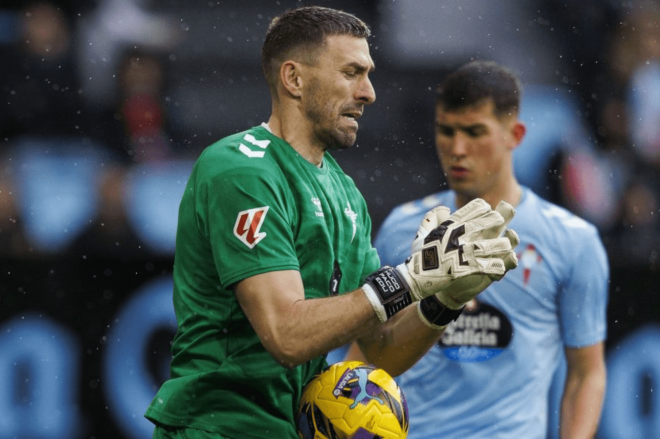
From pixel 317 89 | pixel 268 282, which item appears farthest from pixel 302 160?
pixel 268 282

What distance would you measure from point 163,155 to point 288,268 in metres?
3.08

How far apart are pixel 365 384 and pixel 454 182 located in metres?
2.73

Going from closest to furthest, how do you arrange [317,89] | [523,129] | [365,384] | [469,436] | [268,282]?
[268,282] < [365,384] < [317,89] < [469,436] < [523,129]

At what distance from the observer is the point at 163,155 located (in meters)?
6.16

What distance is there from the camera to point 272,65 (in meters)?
3.83

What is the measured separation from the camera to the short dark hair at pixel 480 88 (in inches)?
238

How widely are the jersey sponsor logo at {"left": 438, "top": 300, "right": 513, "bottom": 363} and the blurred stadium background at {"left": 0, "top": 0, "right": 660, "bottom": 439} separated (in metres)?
0.79

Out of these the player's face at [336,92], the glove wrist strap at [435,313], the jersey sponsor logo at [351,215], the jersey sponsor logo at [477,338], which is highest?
the player's face at [336,92]

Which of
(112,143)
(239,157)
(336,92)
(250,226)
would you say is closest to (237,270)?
(250,226)

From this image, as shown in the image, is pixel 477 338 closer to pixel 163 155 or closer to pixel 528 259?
pixel 528 259

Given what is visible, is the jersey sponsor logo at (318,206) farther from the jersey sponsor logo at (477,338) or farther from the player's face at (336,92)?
the jersey sponsor logo at (477,338)

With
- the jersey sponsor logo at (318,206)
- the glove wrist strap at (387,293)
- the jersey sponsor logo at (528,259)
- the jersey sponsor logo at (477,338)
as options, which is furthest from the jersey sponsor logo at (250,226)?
the jersey sponsor logo at (528,259)

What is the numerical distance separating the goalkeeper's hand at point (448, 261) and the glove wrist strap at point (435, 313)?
30 centimetres

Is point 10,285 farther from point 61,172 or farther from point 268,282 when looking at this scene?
point 268,282
